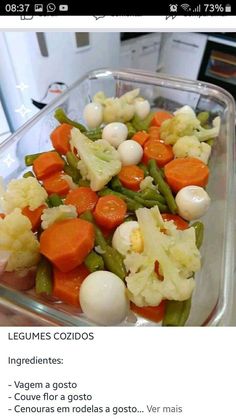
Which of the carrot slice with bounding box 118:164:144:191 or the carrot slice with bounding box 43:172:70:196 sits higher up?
the carrot slice with bounding box 43:172:70:196

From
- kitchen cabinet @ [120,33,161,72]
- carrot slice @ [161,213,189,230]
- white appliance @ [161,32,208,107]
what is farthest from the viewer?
white appliance @ [161,32,208,107]

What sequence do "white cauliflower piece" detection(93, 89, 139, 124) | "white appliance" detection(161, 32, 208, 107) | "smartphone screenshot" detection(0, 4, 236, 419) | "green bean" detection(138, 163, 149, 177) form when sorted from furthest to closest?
1. "white appliance" detection(161, 32, 208, 107)
2. "white cauliflower piece" detection(93, 89, 139, 124)
3. "green bean" detection(138, 163, 149, 177)
4. "smartphone screenshot" detection(0, 4, 236, 419)

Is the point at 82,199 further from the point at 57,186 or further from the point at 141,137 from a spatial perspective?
the point at 141,137

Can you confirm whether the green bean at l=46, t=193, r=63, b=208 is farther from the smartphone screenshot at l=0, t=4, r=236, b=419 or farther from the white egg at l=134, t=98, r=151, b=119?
the white egg at l=134, t=98, r=151, b=119

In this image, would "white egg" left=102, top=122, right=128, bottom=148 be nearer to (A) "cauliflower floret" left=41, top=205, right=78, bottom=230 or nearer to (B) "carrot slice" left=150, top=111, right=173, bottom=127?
(B) "carrot slice" left=150, top=111, right=173, bottom=127

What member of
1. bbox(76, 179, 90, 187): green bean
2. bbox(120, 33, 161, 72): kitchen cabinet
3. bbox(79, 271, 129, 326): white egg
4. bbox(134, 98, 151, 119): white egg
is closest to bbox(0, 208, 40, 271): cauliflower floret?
bbox(79, 271, 129, 326): white egg

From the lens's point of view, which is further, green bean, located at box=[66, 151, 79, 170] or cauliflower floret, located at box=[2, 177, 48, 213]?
green bean, located at box=[66, 151, 79, 170]

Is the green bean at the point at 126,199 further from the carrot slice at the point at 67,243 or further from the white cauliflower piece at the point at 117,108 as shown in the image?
the white cauliflower piece at the point at 117,108

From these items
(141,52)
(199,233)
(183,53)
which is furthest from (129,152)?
(183,53)
